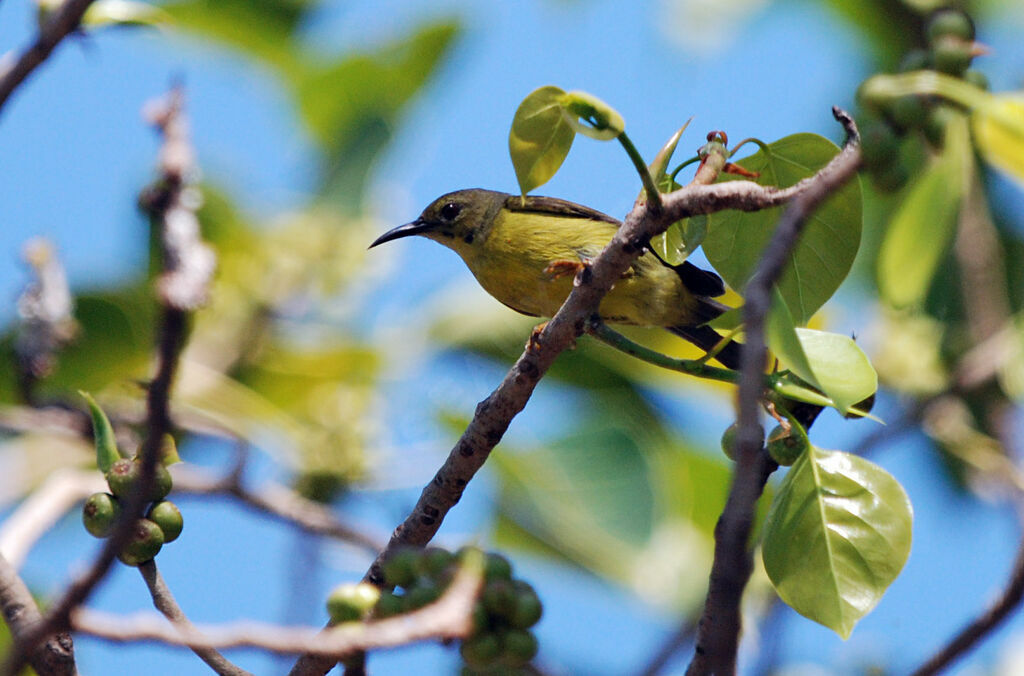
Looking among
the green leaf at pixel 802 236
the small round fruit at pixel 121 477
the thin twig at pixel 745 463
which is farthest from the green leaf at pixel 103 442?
the green leaf at pixel 802 236

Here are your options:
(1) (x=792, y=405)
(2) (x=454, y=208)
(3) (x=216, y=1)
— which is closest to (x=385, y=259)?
(2) (x=454, y=208)

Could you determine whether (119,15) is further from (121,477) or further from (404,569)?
(404,569)

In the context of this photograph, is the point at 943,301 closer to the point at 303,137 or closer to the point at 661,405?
the point at 661,405

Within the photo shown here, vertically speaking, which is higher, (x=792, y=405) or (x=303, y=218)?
(x=792, y=405)

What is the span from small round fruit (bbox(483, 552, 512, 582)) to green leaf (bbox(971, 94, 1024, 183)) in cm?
84

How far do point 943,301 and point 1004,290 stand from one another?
0.37 m

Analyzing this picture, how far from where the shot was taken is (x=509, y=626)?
1520mm

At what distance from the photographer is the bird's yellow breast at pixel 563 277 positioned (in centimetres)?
427

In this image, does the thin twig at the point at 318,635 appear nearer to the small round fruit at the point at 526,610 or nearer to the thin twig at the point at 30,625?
the small round fruit at the point at 526,610

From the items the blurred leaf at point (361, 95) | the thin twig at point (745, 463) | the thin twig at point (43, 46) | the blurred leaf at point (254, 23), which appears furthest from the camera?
the blurred leaf at point (254, 23)

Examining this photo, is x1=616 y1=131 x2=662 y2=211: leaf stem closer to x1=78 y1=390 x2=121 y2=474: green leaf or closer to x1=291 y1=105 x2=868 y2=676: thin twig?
x1=291 y1=105 x2=868 y2=676: thin twig

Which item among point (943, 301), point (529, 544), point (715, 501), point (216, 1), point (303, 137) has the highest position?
point (943, 301)

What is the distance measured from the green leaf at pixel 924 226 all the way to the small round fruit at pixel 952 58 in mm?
359

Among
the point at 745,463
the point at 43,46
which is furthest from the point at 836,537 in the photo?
the point at 43,46
